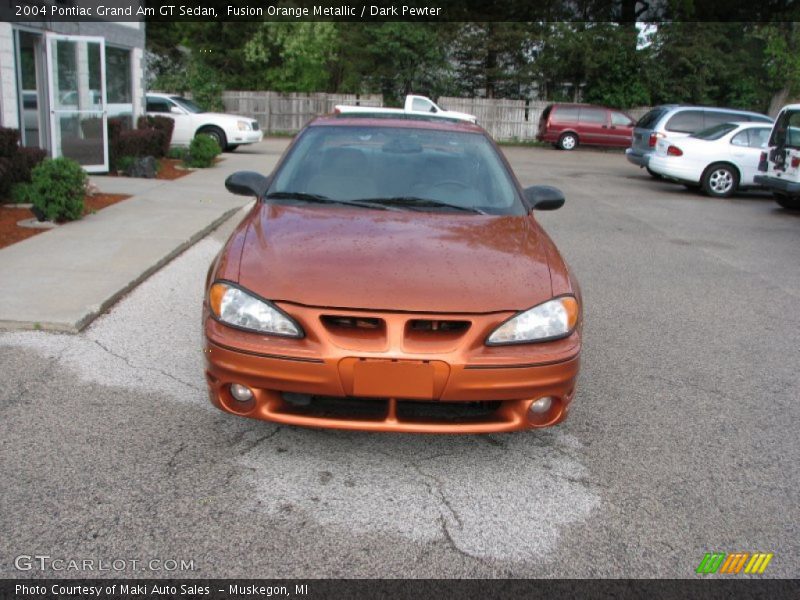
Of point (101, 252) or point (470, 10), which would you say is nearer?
point (101, 252)

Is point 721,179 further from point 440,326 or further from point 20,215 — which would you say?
point 440,326

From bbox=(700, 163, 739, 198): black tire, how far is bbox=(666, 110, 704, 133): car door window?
2.63m

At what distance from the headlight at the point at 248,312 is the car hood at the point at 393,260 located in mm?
56

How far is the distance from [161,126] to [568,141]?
16492 millimetres

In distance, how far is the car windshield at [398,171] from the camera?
4.54 metres

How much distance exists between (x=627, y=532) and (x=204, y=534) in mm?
1728

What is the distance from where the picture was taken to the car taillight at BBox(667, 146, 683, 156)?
1557 centimetres

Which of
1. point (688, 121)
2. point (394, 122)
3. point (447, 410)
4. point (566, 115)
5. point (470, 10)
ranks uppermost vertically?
point (470, 10)

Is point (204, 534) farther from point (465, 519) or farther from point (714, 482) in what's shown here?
point (714, 482)

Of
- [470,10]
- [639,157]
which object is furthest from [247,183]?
[470,10]

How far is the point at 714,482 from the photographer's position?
12.0 feet

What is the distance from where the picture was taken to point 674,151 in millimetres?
15672

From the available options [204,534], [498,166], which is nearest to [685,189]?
[498,166]

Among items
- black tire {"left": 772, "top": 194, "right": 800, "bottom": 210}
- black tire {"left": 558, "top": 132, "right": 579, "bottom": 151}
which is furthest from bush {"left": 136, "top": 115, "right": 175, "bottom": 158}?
black tire {"left": 558, "top": 132, "right": 579, "bottom": 151}
